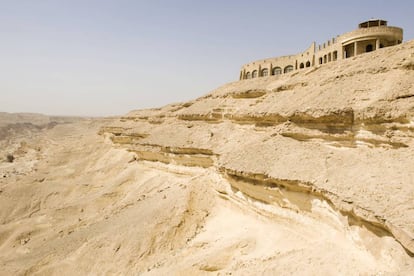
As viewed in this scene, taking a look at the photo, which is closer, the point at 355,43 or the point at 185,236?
the point at 185,236

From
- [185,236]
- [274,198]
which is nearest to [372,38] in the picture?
[274,198]

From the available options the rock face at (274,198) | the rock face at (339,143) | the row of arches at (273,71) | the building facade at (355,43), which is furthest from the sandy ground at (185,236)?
the row of arches at (273,71)

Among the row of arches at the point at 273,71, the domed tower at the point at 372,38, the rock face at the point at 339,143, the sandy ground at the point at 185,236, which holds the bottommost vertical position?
the sandy ground at the point at 185,236

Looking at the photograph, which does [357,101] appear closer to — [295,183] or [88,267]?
[295,183]

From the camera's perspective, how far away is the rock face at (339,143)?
700 cm

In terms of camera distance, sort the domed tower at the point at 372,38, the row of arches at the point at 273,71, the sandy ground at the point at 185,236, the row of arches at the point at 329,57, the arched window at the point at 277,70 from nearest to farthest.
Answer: the sandy ground at the point at 185,236, the domed tower at the point at 372,38, the row of arches at the point at 329,57, the row of arches at the point at 273,71, the arched window at the point at 277,70

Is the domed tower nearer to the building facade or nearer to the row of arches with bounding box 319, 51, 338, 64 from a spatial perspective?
the building facade

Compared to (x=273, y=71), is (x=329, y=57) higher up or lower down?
higher up

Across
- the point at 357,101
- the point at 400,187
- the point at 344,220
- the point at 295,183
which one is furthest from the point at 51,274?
the point at 357,101

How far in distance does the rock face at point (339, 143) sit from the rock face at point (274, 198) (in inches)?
1.6

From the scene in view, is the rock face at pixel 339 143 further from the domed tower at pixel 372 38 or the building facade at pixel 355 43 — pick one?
the domed tower at pixel 372 38

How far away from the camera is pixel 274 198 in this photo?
984 centimetres

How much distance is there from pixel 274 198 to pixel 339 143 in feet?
9.04

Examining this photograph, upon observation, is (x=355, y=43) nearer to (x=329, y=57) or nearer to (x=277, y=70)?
(x=329, y=57)
